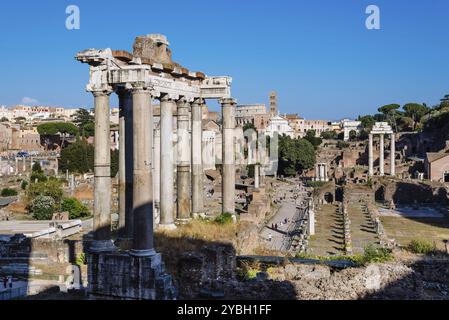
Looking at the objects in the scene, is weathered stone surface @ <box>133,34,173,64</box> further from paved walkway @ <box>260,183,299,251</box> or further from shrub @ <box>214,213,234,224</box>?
paved walkway @ <box>260,183,299,251</box>

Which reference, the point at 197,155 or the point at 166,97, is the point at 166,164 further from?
the point at 197,155

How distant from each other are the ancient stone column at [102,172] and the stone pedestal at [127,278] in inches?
21.7

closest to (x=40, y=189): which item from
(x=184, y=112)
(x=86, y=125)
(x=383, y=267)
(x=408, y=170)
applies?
(x=184, y=112)

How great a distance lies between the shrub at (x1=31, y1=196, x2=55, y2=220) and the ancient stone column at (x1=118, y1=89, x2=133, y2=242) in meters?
26.5

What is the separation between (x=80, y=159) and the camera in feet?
214

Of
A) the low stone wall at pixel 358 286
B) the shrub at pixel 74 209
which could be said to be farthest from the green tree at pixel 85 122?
the low stone wall at pixel 358 286

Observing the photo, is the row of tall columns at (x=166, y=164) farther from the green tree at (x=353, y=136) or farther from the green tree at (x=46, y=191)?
the green tree at (x=353, y=136)

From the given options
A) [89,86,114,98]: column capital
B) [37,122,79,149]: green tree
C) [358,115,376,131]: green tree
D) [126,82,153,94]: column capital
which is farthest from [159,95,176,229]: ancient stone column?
[358,115,376,131]: green tree

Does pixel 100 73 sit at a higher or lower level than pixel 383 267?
higher

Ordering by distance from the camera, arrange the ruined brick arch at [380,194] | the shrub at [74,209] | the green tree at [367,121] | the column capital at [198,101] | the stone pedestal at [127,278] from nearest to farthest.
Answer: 1. the stone pedestal at [127,278]
2. the column capital at [198,101]
3. the shrub at [74,209]
4. the ruined brick arch at [380,194]
5. the green tree at [367,121]

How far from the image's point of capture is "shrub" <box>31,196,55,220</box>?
38062 mm

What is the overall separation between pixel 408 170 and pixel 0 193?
156 ft

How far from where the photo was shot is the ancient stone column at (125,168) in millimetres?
12359

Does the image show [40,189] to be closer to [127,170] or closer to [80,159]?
[80,159]
